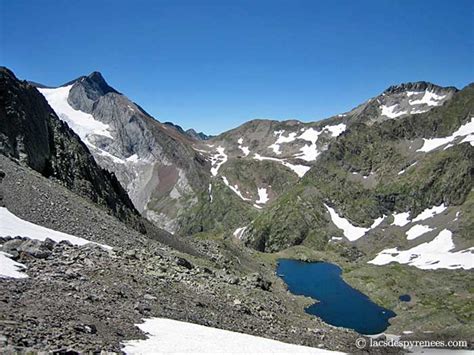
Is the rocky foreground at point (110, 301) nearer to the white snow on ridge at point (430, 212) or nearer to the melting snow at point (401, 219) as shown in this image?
the white snow on ridge at point (430, 212)

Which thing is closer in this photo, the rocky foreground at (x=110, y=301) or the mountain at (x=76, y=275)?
the rocky foreground at (x=110, y=301)

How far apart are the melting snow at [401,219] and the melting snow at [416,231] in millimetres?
8572

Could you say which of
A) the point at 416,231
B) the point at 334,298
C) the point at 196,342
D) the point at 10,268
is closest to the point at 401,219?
the point at 416,231

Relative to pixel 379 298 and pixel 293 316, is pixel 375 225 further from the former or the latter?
pixel 293 316

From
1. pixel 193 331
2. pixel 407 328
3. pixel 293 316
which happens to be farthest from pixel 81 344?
pixel 407 328

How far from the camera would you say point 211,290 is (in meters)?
39.4

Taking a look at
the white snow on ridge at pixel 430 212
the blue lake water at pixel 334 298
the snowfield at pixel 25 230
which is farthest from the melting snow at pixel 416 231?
the snowfield at pixel 25 230

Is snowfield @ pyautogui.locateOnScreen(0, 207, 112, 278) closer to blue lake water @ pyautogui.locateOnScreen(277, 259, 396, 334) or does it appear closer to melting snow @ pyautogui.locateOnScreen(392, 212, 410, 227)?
blue lake water @ pyautogui.locateOnScreen(277, 259, 396, 334)

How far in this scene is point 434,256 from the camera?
466 ft

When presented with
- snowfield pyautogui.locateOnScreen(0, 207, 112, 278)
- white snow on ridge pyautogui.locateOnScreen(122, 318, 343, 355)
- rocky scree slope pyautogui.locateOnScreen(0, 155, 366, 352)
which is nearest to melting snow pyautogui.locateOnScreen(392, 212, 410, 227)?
rocky scree slope pyautogui.locateOnScreen(0, 155, 366, 352)

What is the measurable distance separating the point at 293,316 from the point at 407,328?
144 ft

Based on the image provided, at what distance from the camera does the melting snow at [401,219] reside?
186 m

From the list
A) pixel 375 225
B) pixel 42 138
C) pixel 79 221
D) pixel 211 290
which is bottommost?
pixel 211 290

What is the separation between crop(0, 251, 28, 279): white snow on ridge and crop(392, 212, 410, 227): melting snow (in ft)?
592
